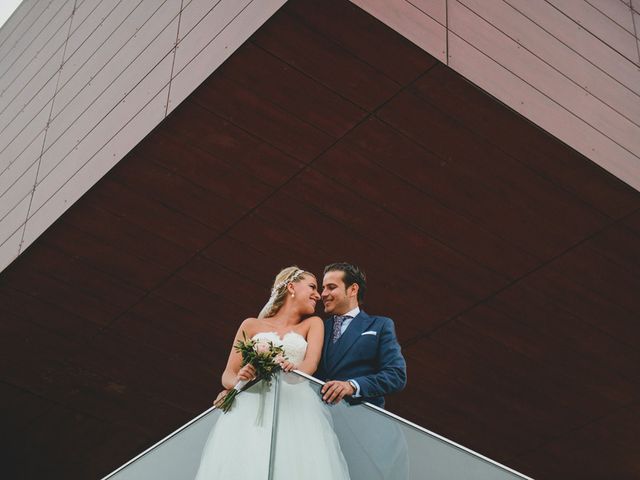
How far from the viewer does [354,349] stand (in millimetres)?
6707

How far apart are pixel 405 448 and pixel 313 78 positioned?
13.8 ft

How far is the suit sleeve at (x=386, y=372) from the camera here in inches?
240

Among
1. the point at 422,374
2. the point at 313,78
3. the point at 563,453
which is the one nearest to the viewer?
the point at 313,78

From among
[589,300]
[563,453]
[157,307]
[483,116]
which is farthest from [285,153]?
[563,453]

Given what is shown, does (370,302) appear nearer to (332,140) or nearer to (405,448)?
(332,140)

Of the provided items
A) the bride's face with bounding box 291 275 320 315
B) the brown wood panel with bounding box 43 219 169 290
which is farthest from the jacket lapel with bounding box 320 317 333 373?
the brown wood panel with bounding box 43 219 169 290

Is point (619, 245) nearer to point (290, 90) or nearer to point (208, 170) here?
point (290, 90)

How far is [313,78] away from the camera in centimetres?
916

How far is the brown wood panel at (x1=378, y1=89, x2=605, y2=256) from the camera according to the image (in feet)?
31.0

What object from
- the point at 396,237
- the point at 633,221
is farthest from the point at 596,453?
the point at 396,237

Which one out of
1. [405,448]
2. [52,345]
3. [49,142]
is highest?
[49,142]

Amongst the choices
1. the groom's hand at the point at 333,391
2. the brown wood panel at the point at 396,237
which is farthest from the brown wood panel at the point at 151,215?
the groom's hand at the point at 333,391

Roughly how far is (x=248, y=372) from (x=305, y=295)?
1.55 meters

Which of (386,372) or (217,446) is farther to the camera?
(386,372)
